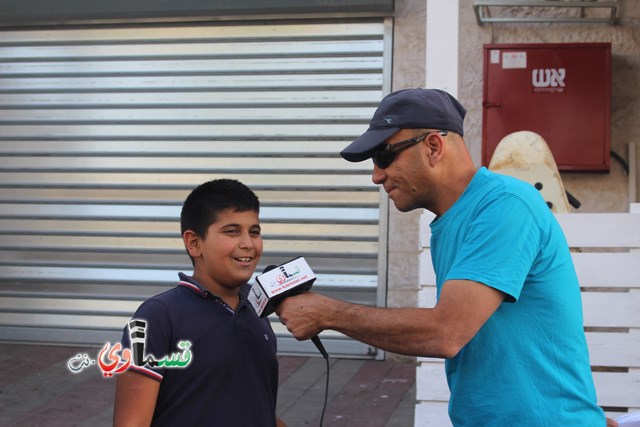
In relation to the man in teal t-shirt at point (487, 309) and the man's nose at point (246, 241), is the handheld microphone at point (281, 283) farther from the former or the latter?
the man's nose at point (246, 241)

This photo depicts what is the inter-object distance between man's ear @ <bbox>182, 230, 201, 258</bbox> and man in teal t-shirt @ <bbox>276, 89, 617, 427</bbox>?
2.09 ft

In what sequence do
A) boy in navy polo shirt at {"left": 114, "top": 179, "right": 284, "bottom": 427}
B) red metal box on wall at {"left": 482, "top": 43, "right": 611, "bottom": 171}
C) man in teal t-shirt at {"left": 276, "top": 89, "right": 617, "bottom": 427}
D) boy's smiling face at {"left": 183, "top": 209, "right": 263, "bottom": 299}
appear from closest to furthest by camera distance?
man in teal t-shirt at {"left": 276, "top": 89, "right": 617, "bottom": 427} → boy in navy polo shirt at {"left": 114, "top": 179, "right": 284, "bottom": 427} → boy's smiling face at {"left": 183, "top": 209, "right": 263, "bottom": 299} → red metal box on wall at {"left": 482, "top": 43, "right": 611, "bottom": 171}

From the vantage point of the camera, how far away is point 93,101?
350 inches

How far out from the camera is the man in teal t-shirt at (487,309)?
2244mm

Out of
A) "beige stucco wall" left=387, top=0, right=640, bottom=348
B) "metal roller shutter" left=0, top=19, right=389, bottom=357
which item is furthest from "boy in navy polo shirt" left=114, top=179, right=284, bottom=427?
"metal roller shutter" left=0, top=19, right=389, bottom=357

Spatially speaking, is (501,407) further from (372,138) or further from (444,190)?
(372,138)

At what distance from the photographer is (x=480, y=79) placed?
7.99 metres

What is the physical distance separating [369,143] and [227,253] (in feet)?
2.22

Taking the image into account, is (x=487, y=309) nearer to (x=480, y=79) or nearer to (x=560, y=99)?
(x=560, y=99)

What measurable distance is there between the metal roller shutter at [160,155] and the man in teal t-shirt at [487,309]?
5.88 metres

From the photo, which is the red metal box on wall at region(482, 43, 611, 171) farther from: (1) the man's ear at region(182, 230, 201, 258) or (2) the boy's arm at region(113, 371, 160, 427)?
(2) the boy's arm at region(113, 371, 160, 427)

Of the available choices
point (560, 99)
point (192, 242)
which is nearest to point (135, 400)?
point (192, 242)

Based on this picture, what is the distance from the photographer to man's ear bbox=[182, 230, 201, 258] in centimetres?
297

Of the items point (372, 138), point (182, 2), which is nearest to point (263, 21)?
point (182, 2)
